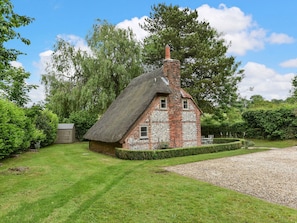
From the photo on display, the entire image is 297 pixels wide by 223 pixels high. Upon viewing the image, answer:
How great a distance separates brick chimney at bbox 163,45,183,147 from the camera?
19156 mm

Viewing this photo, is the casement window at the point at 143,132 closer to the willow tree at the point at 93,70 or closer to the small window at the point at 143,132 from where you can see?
the small window at the point at 143,132

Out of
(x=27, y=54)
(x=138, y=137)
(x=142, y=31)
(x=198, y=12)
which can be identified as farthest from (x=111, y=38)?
(x=27, y=54)

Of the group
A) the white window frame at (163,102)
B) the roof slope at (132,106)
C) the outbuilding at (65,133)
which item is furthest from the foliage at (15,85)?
the outbuilding at (65,133)

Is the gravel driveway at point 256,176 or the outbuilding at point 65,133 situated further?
the outbuilding at point 65,133

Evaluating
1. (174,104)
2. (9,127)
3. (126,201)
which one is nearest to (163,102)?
(174,104)

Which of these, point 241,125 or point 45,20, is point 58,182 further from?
point 241,125

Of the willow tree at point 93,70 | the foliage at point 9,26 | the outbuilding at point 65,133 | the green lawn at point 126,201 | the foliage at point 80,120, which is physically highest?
the willow tree at point 93,70

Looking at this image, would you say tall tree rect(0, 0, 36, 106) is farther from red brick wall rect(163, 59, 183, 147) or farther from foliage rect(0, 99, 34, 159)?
red brick wall rect(163, 59, 183, 147)

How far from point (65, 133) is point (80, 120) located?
254 cm

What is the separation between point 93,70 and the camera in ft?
95.3

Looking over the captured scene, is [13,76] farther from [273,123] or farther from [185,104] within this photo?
[273,123]

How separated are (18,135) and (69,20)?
8.24 meters

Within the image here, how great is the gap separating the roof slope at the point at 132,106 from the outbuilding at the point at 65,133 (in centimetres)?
904

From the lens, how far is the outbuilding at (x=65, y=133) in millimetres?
30125
